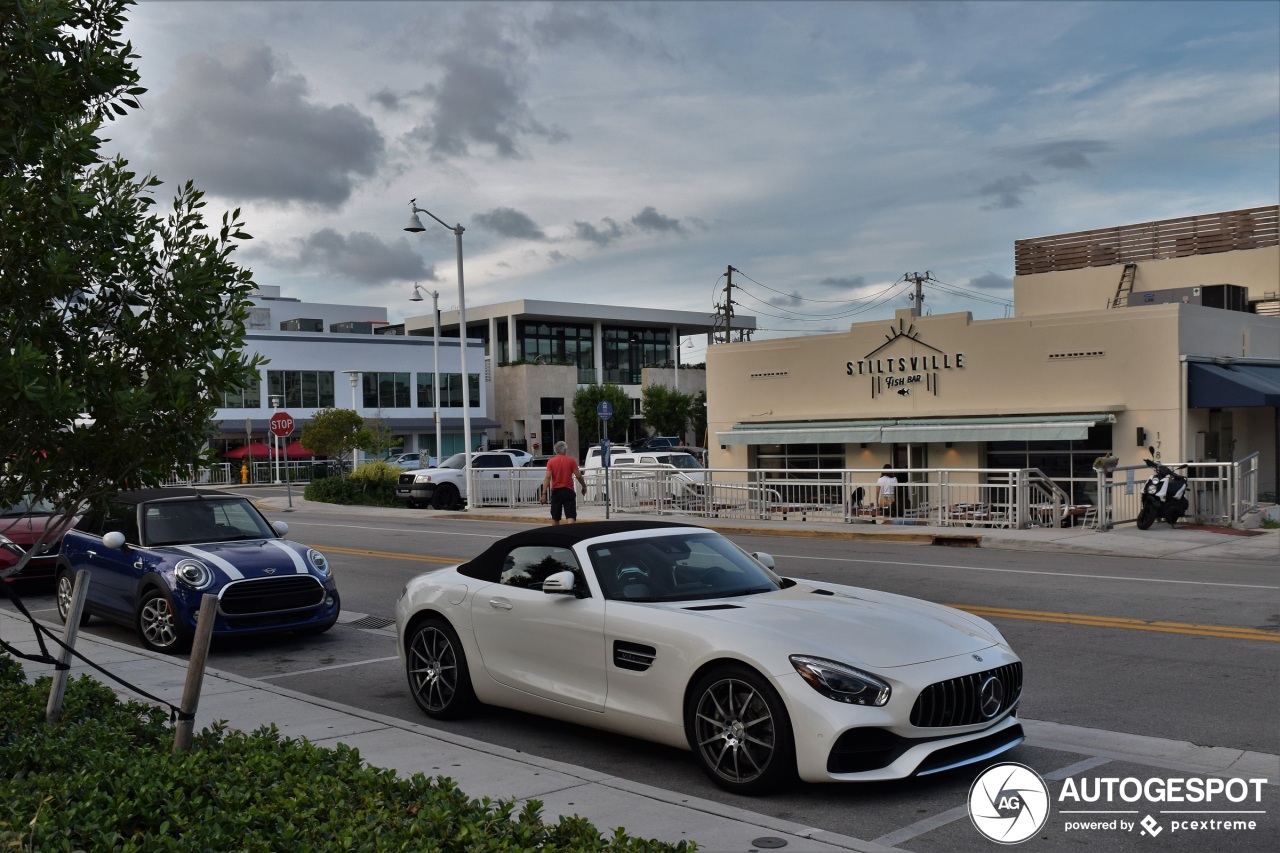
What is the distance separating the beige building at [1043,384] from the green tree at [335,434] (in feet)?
51.0

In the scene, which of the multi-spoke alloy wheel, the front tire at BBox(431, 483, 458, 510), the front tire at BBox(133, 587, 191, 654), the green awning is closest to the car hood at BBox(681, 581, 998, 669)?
the multi-spoke alloy wheel

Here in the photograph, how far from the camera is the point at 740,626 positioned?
256 inches

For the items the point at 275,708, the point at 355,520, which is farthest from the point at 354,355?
the point at 275,708

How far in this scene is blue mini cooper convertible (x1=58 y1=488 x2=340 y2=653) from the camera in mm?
11227

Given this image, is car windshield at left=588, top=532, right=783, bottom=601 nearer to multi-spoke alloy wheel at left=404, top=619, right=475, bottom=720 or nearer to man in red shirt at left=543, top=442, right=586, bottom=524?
multi-spoke alloy wheel at left=404, top=619, right=475, bottom=720

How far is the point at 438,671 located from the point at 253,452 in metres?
52.6

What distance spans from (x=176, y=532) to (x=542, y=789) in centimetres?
760

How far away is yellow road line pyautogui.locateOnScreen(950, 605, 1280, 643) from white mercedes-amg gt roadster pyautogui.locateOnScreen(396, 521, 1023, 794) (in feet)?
15.5

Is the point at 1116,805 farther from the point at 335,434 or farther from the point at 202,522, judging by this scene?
the point at 335,434

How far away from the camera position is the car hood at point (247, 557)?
11383 mm

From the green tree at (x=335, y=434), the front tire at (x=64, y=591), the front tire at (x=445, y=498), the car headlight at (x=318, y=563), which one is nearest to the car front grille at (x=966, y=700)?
the car headlight at (x=318, y=563)

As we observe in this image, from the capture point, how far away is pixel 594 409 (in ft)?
238

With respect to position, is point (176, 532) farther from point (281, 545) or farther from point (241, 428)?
point (241, 428)

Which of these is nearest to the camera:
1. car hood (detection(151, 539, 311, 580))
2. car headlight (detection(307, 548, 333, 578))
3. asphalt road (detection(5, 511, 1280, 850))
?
asphalt road (detection(5, 511, 1280, 850))
